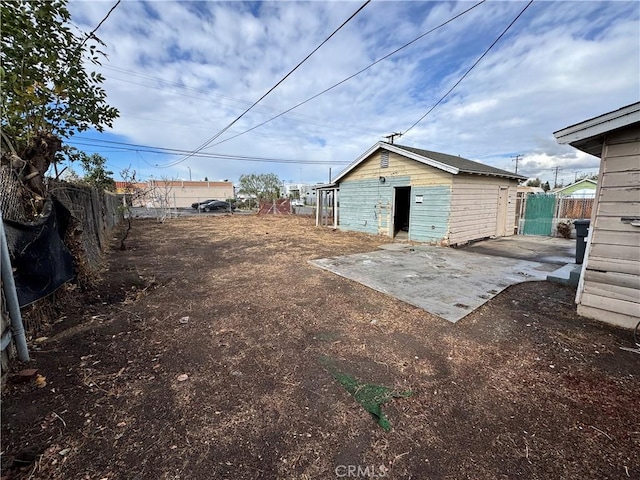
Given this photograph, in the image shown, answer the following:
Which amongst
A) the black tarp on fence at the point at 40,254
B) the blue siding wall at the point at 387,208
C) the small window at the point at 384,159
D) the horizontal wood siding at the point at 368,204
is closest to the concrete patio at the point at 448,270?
the blue siding wall at the point at 387,208

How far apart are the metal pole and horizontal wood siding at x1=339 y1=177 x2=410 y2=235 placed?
34.4ft

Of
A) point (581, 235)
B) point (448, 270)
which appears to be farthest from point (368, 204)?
point (581, 235)

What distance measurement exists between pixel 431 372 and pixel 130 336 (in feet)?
11.1

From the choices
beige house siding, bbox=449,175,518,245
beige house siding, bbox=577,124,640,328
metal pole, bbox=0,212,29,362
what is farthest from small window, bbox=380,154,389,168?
metal pole, bbox=0,212,29,362

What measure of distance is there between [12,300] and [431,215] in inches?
401

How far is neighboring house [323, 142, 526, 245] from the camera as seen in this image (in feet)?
31.0

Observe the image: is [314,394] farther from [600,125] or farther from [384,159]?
[384,159]

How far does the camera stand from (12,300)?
7.84ft

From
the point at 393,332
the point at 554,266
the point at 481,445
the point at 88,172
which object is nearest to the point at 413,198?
the point at 554,266

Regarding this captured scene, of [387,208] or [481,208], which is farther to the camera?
[387,208]

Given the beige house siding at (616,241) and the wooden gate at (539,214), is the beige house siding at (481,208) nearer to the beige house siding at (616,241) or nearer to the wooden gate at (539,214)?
the wooden gate at (539,214)

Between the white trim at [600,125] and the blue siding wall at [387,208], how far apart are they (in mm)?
5571

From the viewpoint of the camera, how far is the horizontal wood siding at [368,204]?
36.9 feet

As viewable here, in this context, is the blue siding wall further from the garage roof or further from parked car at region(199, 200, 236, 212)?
parked car at region(199, 200, 236, 212)
